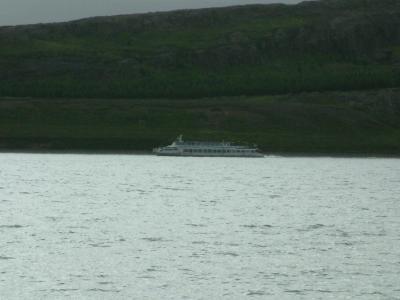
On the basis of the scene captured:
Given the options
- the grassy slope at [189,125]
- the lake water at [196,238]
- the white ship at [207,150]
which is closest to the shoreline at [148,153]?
the grassy slope at [189,125]

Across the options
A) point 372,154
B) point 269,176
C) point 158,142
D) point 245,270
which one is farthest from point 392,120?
point 245,270

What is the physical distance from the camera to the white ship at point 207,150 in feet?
546

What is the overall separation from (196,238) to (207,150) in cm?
10850

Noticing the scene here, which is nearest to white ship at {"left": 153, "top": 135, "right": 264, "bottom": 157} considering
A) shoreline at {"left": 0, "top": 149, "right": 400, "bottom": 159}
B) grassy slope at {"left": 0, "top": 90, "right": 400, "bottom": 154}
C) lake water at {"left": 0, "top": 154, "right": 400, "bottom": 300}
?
shoreline at {"left": 0, "top": 149, "right": 400, "bottom": 159}

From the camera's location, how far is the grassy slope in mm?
168250

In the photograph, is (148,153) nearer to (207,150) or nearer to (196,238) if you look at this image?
(207,150)

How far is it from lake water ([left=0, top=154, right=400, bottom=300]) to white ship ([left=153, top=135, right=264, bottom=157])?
5535 centimetres

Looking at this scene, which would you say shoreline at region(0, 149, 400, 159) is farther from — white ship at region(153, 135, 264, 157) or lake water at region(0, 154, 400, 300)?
lake water at region(0, 154, 400, 300)

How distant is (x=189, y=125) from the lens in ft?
604

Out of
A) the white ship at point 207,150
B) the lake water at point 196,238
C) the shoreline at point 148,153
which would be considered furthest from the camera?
the white ship at point 207,150

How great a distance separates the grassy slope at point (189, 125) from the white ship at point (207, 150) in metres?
3.87

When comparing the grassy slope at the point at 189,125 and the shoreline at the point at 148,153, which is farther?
the grassy slope at the point at 189,125

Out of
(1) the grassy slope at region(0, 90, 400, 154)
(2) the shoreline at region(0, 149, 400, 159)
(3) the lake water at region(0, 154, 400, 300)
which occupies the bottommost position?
(3) the lake water at region(0, 154, 400, 300)

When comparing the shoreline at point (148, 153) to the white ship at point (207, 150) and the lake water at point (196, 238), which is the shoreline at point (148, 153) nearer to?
the white ship at point (207, 150)
